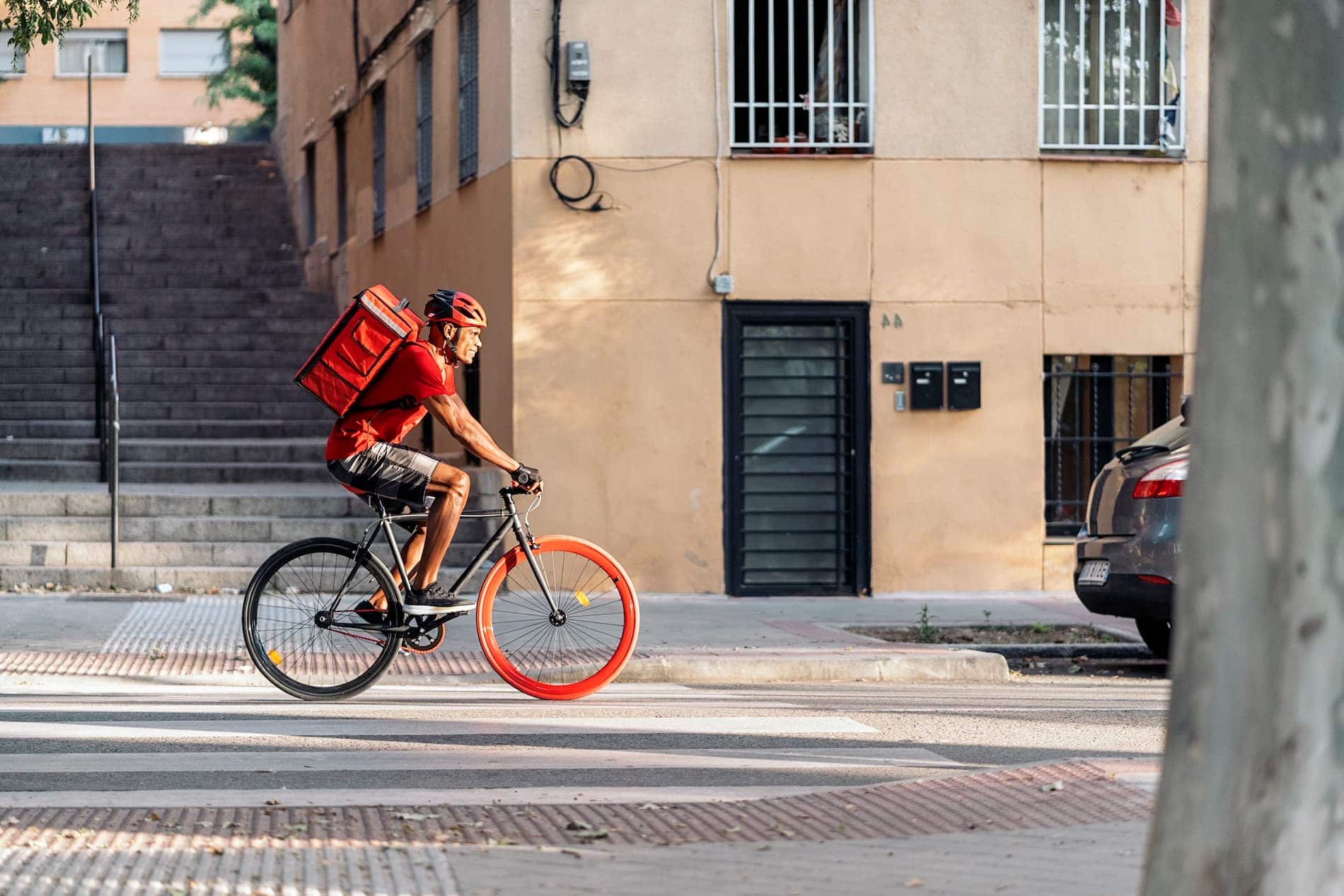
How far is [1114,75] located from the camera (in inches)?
599

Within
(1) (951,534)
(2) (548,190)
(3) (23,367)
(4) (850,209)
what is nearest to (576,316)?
(2) (548,190)

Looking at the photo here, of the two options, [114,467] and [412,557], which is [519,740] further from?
[114,467]

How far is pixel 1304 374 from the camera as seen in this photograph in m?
3.41

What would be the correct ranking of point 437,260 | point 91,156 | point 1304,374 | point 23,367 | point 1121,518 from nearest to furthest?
point 1304,374 → point 1121,518 → point 437,260 → point 23,367 → point 91,156

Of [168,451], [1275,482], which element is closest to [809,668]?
[1275,482]

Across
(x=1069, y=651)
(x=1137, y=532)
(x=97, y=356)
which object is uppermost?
(x=97, y=356)

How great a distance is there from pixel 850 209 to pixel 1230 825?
11.5 meters

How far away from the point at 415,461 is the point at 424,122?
1035 cm

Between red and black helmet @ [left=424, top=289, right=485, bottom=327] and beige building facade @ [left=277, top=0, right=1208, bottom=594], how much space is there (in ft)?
18.9

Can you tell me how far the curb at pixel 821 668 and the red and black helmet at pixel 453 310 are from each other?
2354mm

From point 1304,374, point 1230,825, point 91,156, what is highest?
point 91,156

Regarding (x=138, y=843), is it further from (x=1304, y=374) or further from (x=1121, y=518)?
(x=1121, y=518)

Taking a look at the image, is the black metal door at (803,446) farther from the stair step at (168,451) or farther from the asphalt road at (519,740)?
the asphalt road at (519,740)

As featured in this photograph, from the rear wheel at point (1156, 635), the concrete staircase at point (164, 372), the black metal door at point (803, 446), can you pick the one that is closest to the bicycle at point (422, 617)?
the rear wheel at point (1156, 635)
